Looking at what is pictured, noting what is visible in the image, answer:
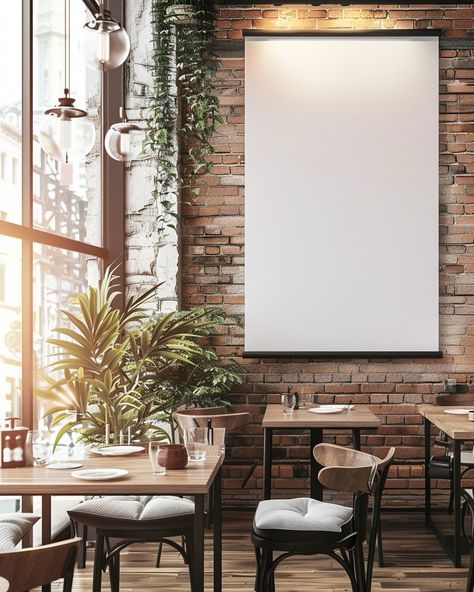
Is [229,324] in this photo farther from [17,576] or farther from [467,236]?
[17,576]

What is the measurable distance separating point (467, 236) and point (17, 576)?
15.7 feet

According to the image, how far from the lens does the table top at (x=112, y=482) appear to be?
285 cm

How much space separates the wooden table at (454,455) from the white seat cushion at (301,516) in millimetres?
1095

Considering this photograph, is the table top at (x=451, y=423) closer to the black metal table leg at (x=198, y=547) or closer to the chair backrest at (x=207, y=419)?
the chair backrest at (x=207, y=419)

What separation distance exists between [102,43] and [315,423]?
2.68m

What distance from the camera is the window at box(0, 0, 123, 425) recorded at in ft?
13.4

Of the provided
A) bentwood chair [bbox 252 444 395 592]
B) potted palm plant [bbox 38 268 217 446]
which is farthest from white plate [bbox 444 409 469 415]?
bentwood chair [bbox 252 444 395 592]

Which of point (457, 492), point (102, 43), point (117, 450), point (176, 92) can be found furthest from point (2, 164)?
point (457, 492)

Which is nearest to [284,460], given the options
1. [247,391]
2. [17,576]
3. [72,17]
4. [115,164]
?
[247,391]

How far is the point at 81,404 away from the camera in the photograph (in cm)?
447

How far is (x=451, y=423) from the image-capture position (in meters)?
4.63

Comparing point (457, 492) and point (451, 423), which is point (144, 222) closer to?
point (451, 423)

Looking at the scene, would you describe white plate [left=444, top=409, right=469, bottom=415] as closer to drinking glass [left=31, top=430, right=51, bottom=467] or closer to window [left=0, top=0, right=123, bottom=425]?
window [left=0, top=0, right=123, bottom=425]

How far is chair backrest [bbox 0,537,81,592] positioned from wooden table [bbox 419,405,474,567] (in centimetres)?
278
